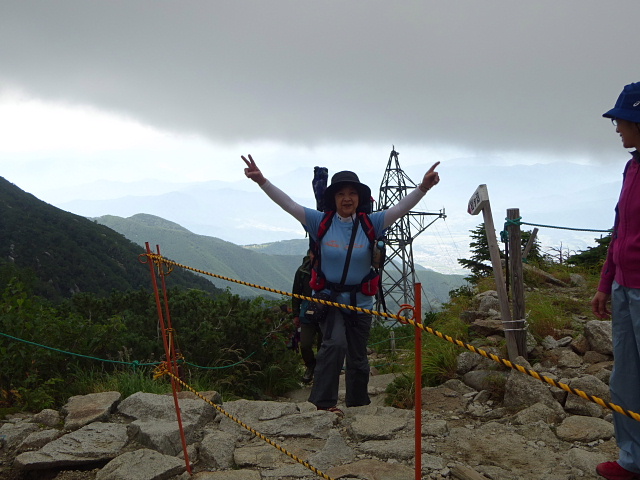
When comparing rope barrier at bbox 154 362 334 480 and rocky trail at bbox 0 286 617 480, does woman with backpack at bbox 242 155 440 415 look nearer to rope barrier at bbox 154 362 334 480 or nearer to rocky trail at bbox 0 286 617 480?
rocky trail at bbox 0 286 617 480

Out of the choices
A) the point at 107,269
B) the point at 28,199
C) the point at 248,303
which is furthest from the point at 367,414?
the point at 28,199

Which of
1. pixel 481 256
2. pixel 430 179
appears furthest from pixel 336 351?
pixel 481 256

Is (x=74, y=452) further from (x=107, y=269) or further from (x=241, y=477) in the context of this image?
(x=107, y=269)

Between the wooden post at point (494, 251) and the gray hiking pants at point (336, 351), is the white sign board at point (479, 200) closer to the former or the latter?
the wooden post at point (494, 251)

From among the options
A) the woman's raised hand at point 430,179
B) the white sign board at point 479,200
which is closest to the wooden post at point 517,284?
A: the white sign board at point 479,200

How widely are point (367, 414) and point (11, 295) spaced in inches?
167

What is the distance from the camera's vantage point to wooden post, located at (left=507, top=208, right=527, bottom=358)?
210 inches

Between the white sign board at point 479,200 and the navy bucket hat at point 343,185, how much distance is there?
1.08m

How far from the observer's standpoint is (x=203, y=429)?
4484mm

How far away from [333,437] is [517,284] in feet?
8.05

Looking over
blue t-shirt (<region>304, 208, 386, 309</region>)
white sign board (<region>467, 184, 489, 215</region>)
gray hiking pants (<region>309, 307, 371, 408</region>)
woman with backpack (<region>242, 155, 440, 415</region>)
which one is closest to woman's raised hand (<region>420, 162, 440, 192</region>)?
woman with backpack (<region>242, 155, 440, 415</region>)

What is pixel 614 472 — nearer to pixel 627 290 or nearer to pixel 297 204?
pixel 627 290

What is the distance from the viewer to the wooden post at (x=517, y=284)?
5.33 metres

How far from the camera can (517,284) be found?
5.34 m
